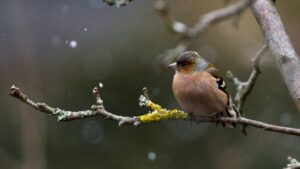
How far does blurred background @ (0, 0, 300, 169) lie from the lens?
19.7 feet

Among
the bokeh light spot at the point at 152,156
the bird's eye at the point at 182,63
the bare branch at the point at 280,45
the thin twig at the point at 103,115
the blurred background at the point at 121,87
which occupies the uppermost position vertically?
the blurred background at the point at 121,87

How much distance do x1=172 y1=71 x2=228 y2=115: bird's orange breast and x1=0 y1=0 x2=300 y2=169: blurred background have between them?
215cm

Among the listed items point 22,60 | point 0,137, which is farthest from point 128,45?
point 0,137

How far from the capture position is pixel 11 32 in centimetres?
→ 641

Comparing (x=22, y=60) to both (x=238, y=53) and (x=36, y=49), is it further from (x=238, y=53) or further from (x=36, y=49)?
(x=238, y=53)

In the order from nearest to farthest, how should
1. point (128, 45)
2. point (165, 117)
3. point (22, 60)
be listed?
1. point (165, 117)
2. point (22, 60)
3. point (128, 45)

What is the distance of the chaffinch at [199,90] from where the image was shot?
361 cm

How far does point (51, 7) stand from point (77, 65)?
719mm

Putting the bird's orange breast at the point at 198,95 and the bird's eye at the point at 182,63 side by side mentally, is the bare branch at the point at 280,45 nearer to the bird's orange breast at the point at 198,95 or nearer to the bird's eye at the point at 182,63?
the bird's orange breast at the point at 198,95

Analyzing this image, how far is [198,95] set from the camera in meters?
3.66

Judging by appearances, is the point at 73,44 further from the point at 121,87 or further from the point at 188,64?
the point at 188,64

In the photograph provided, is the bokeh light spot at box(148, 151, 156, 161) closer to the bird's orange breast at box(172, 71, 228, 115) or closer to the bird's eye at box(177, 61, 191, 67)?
the bird's eye at box(177, 61, 191, 67)

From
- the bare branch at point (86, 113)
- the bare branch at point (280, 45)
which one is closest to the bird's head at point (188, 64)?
the bare branch at point (280, 45)

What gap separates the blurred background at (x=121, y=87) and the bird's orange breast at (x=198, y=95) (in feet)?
7.05
